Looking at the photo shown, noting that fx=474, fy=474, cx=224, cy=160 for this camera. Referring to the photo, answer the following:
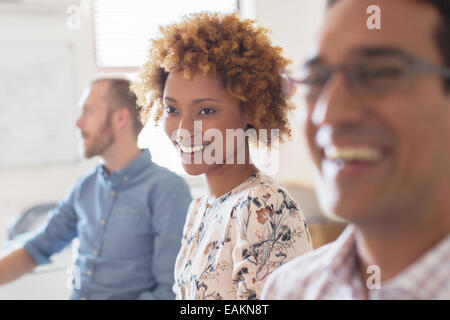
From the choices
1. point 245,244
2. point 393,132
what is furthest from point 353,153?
point 245,244

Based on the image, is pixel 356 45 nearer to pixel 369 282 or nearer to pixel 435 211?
pixel 435 211

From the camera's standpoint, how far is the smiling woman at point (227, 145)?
100 centimetres

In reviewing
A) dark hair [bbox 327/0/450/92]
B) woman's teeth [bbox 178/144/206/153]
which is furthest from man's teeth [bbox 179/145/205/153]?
dark hair [bbox 327/0/450/92]

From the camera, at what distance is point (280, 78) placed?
127 cm

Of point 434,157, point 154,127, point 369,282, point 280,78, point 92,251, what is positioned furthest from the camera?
point 92,251

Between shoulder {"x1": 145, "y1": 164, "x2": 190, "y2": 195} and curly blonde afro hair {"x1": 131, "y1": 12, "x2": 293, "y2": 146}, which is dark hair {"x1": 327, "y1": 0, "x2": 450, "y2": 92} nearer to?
curly blonde afro hair {"x1": 131, "y1": 12, "x2": 293, "y2": 146}

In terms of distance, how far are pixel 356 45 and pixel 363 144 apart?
0.40ft

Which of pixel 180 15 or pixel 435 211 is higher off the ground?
pixel 180 15

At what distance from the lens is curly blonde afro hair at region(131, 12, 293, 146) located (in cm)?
116

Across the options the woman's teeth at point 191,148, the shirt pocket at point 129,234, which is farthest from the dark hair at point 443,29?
the shirt pocket at point 129,234

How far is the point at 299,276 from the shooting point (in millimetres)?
738
